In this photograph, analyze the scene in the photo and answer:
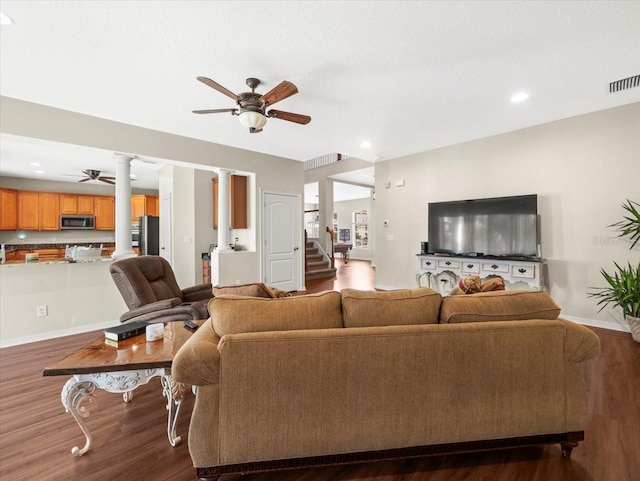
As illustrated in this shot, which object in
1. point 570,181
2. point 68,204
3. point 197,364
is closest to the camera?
point 197,364

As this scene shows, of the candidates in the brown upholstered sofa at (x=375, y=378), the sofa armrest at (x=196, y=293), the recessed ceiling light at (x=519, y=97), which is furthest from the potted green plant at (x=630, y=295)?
the sofa armrest at (x=196, y=293)

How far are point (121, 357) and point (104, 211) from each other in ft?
25.1

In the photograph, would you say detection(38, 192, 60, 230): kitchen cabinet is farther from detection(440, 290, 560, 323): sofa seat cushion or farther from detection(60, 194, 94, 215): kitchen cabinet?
detection(440, 290, 560, 323): sofa seat cushion

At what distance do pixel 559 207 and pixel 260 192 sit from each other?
4603 millimetres

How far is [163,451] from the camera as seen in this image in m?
1.72

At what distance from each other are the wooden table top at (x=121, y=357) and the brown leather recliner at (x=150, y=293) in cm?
75

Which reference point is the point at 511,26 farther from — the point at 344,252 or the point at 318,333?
the point at 344,252

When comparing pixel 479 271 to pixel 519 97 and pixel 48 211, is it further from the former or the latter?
pixel 48 211

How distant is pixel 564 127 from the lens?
406 centimetres

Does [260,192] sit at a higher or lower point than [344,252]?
higher

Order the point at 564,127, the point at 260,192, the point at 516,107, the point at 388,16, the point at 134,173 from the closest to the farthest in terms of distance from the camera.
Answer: the point at 388,16
the point at 516,107
the point at 564,127
the point at 260,192
the point at 134,173

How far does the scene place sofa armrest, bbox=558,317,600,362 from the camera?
5.11 feet

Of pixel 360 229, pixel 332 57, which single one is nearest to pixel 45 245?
pixel 332 57

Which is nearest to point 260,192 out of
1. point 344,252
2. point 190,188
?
point 190,188
